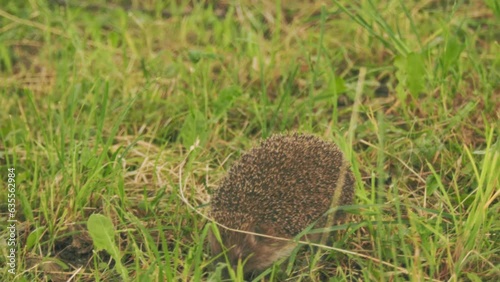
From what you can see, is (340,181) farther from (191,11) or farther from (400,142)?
(191,11)

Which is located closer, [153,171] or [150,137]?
[153,171]

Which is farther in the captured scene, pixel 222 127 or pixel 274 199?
pixel 222 127

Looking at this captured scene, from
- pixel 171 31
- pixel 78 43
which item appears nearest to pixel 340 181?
pixel 78 43
